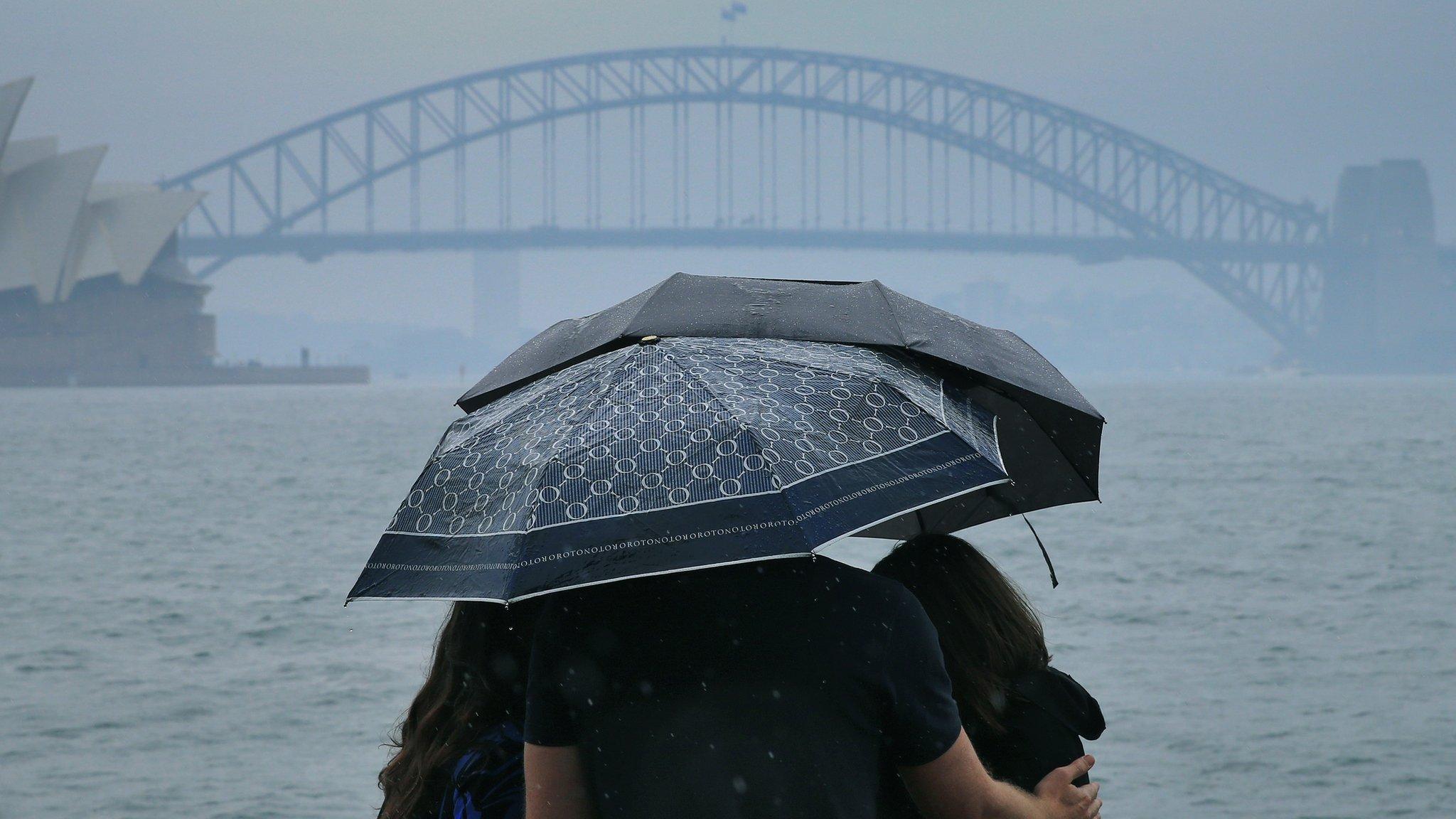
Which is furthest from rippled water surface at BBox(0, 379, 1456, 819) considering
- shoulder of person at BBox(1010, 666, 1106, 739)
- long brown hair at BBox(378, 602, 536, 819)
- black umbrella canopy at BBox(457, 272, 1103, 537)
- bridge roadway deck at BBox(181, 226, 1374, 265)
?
bridge roadway deck at BBox(181, 226, 1374, 265)

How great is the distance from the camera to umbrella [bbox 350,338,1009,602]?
1.30m

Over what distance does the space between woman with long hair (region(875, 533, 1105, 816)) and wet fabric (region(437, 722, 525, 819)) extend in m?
0.43

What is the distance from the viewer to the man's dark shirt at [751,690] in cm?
125

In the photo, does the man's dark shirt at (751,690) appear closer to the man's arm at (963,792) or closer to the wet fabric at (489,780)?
the man's arm at (963,792)

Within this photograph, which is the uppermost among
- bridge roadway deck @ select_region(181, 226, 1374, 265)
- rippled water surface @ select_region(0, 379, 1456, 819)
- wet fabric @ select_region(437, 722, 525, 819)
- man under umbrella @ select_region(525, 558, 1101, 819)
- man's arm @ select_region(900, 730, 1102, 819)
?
bridge roadway deck @ select_region(181, 226, 1374, 265)

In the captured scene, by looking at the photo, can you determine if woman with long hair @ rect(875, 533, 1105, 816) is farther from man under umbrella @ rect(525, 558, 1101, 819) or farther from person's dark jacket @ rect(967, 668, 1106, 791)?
man under umbrella @ rect(525, 558, 1101, 819)

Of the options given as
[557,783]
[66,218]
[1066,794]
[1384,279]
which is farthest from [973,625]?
[1384,279]

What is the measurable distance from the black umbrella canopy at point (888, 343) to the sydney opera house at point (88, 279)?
46444mm

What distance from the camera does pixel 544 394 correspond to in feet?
5.19

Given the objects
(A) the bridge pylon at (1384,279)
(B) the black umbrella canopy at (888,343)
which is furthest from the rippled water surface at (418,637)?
(A) the bridge pylon at (1384,279)

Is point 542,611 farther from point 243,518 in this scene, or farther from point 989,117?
point 989,117

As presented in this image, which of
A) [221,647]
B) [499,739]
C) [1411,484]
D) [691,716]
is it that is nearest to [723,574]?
[691,716]

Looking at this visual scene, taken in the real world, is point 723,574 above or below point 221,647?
above

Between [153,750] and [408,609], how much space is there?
3875 millimetres
